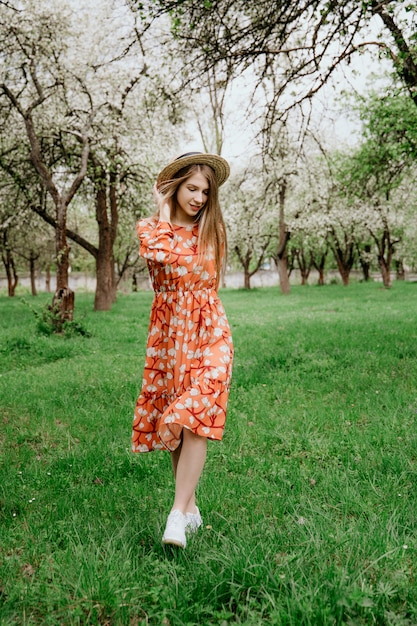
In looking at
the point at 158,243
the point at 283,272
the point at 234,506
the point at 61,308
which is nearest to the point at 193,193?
the point at 158,243

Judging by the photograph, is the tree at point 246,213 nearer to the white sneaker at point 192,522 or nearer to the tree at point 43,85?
the tree at point 43,85

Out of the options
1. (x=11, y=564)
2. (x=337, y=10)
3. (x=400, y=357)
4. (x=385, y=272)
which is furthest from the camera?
(x=385, y=272)

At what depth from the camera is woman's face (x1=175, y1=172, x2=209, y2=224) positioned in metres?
2.94

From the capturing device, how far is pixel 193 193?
9.66 ft

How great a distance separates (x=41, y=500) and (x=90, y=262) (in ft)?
164

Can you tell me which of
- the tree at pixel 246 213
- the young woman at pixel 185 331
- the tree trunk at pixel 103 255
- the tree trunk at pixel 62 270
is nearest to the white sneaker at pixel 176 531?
the young woman at pixel 185 331

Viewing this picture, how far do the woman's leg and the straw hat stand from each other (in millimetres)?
1446

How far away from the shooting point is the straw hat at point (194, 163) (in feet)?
9.61

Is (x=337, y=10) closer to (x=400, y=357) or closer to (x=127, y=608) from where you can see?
(x=400, y=357)

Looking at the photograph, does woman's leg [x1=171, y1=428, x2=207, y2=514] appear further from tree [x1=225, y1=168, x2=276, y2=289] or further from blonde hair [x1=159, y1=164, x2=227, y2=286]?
tree [x1=225, y1=168, x2=276, y2=289]

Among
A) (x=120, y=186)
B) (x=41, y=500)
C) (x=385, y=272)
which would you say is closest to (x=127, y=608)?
(x=41, y=500)

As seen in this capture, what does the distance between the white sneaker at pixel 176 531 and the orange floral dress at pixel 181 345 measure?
0.38 m

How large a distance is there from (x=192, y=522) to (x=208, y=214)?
1706 millimetres

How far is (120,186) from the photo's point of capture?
54.8ft
